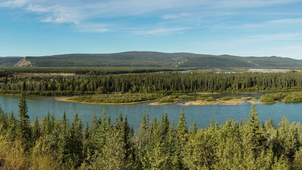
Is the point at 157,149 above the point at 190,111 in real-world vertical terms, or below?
above

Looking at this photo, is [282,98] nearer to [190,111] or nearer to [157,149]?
[190,111]

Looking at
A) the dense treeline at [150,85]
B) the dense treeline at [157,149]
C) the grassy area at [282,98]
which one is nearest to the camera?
the dense treeline at [157,149]

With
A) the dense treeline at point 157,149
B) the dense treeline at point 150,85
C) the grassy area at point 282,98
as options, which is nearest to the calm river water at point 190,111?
the grassy area at point 282,98

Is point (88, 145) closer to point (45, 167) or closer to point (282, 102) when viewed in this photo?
point (45, 167)

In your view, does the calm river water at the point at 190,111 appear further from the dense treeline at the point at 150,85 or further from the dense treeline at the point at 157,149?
the dense treeline at the point at 150,85

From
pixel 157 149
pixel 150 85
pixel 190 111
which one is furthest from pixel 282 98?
pixel 157 149

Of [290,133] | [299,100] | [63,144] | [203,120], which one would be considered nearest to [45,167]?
[63,144]

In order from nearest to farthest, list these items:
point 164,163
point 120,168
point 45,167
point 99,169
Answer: point 45,167 → point 120,168 → point 99,169 → point 164,163

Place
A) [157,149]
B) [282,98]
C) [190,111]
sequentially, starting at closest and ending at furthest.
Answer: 1. [157,149]
2. [190,111]
3. [282,98]
